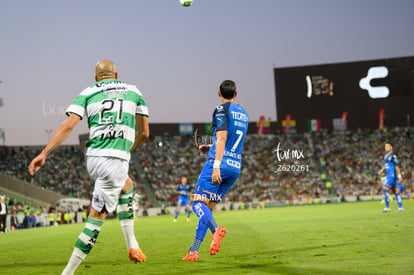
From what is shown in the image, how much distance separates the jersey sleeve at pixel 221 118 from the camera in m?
8.26

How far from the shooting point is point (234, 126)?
27.8 feet

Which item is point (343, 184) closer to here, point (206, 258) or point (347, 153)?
point (347, 153)

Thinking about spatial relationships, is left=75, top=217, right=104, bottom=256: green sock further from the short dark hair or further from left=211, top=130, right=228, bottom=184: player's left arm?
the short dark hair

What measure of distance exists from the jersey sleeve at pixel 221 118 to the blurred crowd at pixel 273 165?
146 feet

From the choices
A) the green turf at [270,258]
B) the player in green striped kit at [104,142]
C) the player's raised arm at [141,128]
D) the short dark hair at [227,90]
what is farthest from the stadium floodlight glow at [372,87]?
the player in green striped kit at [104,142]

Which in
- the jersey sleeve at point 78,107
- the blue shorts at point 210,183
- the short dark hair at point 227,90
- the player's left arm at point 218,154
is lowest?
the blue shorts at point 210,183

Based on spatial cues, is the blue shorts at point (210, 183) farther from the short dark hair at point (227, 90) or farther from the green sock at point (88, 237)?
the green sock at point (88, 237)

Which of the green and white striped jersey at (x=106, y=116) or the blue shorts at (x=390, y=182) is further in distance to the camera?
the blue shorts at (x=390, y=182)

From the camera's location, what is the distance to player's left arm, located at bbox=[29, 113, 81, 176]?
5980 mm

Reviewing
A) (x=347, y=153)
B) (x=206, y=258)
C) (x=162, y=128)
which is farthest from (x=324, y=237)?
(x=162, y=128)

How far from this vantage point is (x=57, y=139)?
614 centimetres

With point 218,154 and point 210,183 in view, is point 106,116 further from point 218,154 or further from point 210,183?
point 210,183

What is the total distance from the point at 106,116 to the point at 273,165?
54.2 m

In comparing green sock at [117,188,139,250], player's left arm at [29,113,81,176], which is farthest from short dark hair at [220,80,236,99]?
player's left arm at [29,113,81,176]
